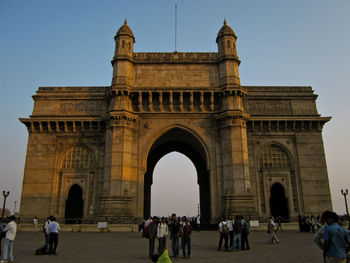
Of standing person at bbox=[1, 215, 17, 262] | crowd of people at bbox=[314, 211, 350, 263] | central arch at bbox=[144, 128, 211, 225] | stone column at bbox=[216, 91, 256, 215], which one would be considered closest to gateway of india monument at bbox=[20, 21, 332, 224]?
stone column at bbox=[216, 91, 256, 215]

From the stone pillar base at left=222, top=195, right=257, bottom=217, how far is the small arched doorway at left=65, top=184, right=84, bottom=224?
12920 mm

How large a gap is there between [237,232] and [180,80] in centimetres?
1693

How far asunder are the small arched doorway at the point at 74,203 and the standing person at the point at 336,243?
24149 millimetres

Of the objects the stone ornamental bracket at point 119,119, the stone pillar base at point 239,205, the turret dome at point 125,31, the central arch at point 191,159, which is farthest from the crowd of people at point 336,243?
the turret dome at point 125,31

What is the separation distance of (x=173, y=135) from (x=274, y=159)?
9.51 m

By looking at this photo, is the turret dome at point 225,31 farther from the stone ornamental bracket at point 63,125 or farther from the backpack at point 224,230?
the backpack at point 224,230

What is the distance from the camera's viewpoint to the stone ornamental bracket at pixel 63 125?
26.6 m

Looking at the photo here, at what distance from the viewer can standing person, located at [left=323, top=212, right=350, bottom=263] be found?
5285 mm

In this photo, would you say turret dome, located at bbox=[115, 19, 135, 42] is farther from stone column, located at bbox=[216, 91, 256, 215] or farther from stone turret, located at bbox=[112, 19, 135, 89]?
stone column, located at bbox=[216, 91, 256, 215]

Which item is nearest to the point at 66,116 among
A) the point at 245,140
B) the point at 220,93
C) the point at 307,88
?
the point at 220,93

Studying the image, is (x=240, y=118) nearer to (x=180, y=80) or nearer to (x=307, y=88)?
(x=180, y=80)

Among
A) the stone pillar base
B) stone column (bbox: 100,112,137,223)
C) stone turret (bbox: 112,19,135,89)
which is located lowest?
the stone pillar base

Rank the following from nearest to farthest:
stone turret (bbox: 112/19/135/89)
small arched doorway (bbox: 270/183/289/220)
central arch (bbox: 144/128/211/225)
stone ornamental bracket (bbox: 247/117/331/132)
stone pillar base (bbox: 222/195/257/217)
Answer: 1. stone pillar base (bbox: 222/195/257/217)
2. stone turret (bbox: 112/19/135/89)
3. small arched doorway (bbox: 270/183/289/220)
4. stone ornamental bracket (bbox: 247/117/331/132)
5. central arch (bbox: 144/128/211/225)

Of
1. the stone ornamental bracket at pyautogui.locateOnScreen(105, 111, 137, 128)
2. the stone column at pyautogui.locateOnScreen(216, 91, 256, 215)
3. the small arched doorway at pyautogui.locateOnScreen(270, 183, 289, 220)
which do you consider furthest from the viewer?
the small arched doorway at pyautogui.locateOnScreen(270, 183, 289, 220)
